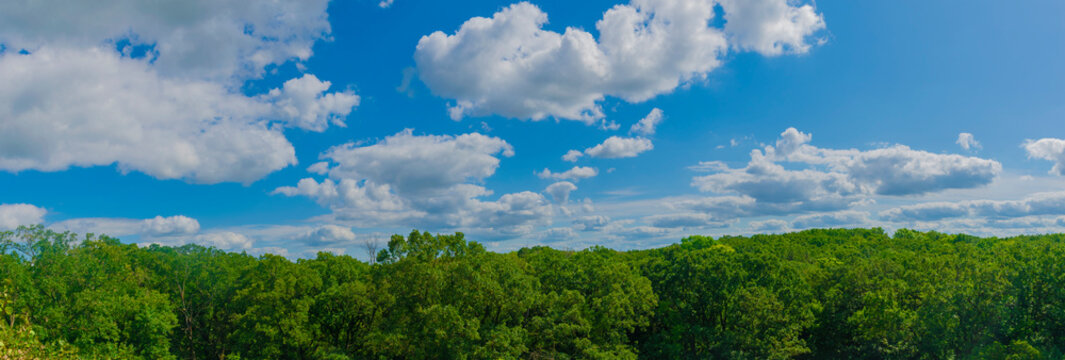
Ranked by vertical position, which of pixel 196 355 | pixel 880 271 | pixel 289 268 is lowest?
pixel 196 355

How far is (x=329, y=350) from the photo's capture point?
38312 millimetres

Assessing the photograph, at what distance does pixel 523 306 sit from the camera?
37.1 meters

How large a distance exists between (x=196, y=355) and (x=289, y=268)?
57.8 feet

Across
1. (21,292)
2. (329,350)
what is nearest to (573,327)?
(329,350)

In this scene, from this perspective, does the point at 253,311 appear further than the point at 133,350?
Yes

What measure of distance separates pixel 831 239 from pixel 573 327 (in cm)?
9976

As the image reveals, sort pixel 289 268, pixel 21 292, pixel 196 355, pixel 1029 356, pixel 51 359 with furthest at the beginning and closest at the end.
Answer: pixel 196 355
pixel 289 268
pixel 21 292
pixel 1029 356
pixel 51 359

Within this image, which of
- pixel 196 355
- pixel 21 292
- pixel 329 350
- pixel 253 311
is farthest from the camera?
pixel 196 355

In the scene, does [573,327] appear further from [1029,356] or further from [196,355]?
[196,355]

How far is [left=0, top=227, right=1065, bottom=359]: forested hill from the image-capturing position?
117ft

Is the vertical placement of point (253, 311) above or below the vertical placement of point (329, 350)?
above

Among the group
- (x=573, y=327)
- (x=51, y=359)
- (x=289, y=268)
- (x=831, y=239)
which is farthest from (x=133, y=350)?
(x=831, y=239)

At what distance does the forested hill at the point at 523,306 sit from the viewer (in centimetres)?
3566

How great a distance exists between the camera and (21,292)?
3591 centimetres
